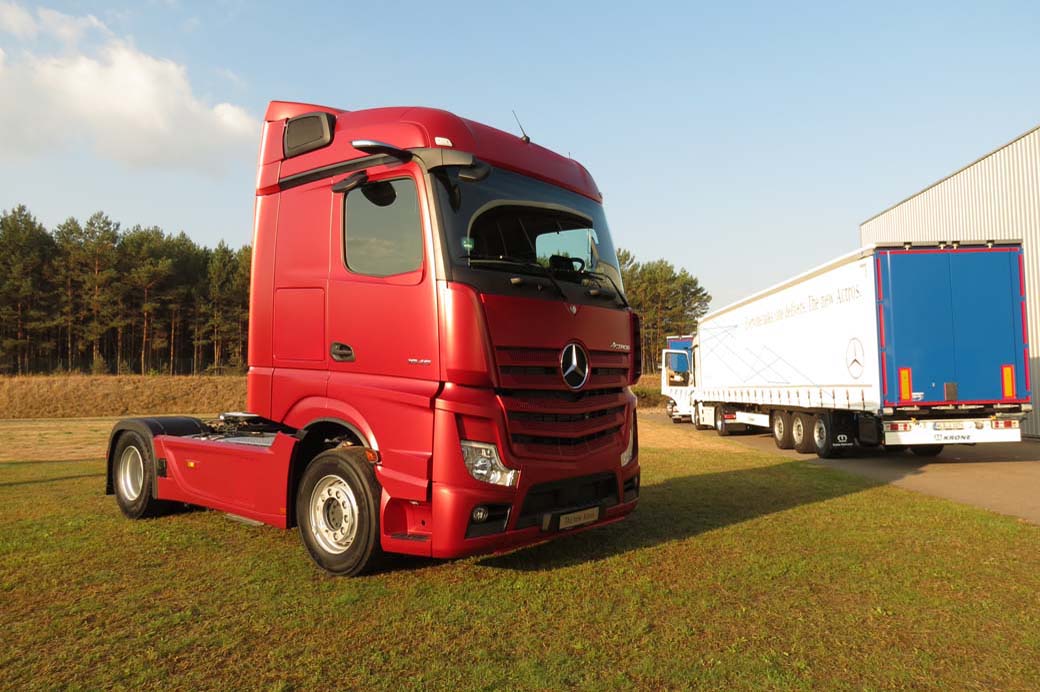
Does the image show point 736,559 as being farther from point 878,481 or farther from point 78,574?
point 878,481

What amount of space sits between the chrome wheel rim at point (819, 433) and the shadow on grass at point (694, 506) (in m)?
2.70

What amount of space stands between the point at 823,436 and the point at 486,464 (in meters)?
12.4

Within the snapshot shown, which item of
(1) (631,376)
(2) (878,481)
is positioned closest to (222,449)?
(1) (631,376)

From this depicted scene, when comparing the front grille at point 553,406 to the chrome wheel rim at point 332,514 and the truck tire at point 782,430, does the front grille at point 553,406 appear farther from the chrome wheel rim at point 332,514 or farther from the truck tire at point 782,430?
the truck tire at point 782,430

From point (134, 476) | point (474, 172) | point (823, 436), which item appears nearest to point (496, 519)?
point (474, 172)

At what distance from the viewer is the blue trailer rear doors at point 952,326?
40.1ft

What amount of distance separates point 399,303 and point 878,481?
891 cm

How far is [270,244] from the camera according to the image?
18.5 ft

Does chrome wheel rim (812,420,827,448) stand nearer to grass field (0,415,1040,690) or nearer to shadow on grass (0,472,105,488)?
grass field (0,415,1040,690)

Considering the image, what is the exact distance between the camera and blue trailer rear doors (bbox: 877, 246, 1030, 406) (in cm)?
1223

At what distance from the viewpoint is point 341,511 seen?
4980mm

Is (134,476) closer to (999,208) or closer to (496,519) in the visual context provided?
(496,519)

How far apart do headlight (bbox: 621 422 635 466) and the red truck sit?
30 mm

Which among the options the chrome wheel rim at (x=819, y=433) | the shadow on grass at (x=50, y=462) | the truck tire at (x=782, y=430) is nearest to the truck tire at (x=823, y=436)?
the chrome wheel rim at (x=819, y=433)
